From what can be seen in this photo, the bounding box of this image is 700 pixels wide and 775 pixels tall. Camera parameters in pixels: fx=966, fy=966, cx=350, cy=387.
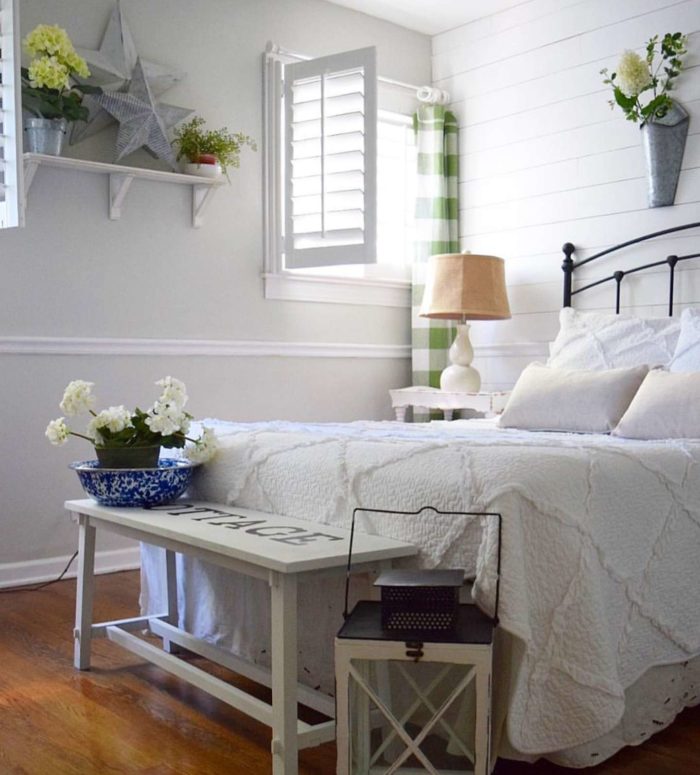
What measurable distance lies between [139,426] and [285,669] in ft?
3.06

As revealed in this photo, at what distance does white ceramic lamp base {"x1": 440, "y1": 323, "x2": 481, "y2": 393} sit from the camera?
426 cm

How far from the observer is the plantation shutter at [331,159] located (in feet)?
13.2

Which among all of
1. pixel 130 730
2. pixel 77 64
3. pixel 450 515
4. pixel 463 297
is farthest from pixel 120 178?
pixel 450 515

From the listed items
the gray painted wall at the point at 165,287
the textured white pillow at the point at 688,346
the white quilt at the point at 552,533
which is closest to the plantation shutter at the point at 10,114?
the gray painted wall at the point at 165,287

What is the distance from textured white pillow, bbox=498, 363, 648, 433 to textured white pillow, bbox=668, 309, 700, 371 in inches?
4.9

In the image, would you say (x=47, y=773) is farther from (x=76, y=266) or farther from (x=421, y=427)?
(x=76, y=266)

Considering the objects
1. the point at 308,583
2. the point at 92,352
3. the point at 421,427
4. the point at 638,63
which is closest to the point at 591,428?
the point at 421,427

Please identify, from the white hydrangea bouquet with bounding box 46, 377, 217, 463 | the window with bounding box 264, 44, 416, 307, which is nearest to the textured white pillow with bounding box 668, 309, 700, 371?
the window with bounding box 264, 44, 416, 307

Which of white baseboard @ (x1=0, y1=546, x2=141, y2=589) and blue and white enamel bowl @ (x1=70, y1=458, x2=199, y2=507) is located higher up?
blue and white enamel bowl @ (x1=70, y1=458, x2=199, y2=507)

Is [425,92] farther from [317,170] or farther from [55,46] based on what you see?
[55,46]

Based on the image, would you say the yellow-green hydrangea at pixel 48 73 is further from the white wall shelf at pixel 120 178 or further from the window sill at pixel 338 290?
the window sill at pixel 338 290

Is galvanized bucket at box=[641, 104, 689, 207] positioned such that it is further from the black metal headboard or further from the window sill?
the window sill

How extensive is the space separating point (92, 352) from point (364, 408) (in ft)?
4.72

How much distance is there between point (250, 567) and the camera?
1.91 m
